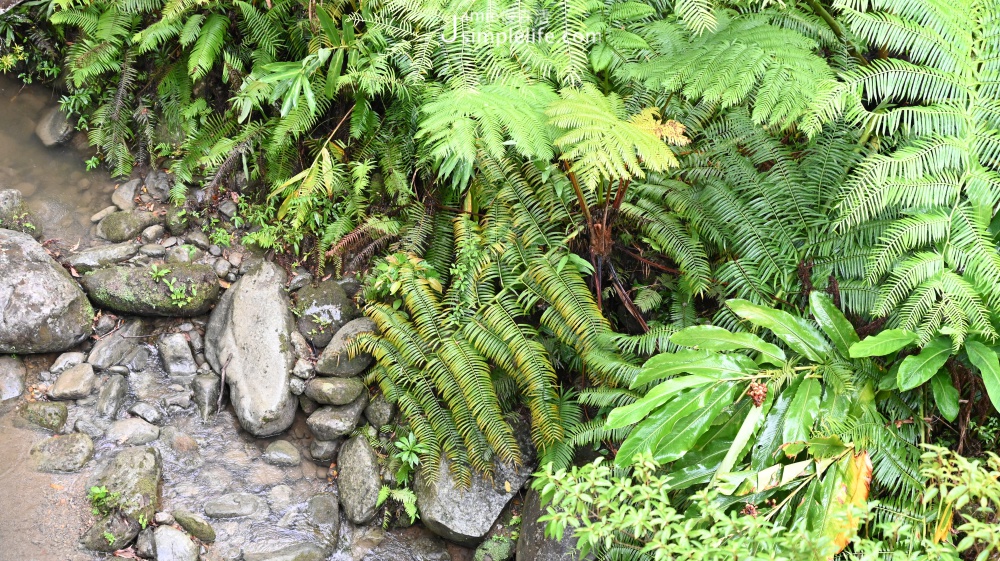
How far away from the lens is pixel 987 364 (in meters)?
2.48

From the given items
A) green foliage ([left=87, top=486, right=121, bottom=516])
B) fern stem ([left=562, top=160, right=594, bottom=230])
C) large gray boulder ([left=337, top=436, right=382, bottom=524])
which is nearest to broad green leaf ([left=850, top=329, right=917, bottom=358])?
fern stem ([left=562, top=160, right=594, bottom=230])

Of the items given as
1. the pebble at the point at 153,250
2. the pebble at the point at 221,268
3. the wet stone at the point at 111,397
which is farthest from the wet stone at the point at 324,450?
the pebble at the point at 153,250

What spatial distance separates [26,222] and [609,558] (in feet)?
14.2

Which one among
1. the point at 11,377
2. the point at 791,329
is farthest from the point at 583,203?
the point at 11,377

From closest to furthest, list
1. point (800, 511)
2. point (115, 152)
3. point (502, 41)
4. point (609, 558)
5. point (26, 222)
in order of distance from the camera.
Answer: point (800, 511)
point (609, 558)
point (502, 41)
point (26, 222)
point (115, 152)

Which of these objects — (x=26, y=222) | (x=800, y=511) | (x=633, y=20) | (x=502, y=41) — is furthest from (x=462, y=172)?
(x=26, y=222)

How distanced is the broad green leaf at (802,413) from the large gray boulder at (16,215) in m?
4.79

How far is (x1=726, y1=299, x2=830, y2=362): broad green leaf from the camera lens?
110 inches

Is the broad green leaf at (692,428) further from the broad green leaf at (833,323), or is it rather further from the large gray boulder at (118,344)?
the large gray boulder at (118,344)

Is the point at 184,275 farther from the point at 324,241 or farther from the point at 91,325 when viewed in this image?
the point at 324,241

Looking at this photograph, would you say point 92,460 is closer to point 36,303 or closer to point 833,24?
point 36,303

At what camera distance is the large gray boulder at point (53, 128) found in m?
4.72

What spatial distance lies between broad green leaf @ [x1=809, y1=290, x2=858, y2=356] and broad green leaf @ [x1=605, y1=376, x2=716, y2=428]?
630 millimetres

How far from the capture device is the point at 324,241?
4391 mm
